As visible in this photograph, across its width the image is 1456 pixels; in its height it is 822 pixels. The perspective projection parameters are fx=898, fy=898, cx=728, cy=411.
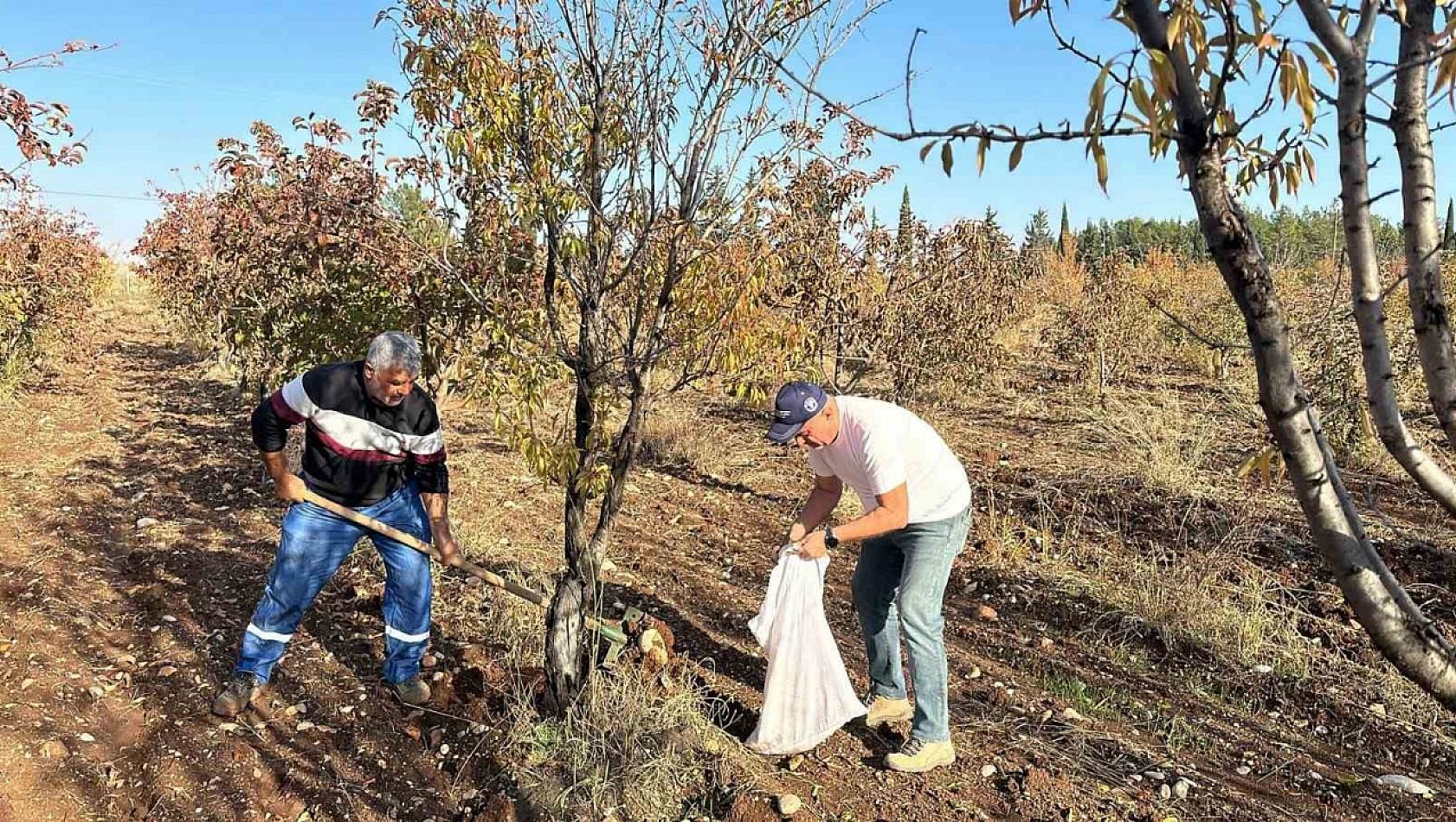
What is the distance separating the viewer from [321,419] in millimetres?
3352

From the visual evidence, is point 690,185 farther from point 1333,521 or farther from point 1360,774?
point 1360,774

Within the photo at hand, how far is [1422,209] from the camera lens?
1.25 m

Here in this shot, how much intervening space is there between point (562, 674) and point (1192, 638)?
9.62ft

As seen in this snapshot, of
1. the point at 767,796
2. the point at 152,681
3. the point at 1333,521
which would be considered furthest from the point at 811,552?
the point at 152,681

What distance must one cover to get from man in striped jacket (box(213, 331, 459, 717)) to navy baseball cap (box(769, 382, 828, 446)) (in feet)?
4.42

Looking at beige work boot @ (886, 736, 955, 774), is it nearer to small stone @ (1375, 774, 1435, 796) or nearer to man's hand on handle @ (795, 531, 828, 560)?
man's hand on handle @ (795, 531, 828, 560)

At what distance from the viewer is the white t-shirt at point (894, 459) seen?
2.99 metres

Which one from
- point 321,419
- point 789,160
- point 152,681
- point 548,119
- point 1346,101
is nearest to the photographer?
point 1346,101

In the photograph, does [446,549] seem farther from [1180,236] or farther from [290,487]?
[1180,236]

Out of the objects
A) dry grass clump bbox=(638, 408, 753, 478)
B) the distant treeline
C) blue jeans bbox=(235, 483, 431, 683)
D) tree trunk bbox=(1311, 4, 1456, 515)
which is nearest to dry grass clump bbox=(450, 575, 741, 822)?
blue jeans bbox=(235, 483, 431, 683)

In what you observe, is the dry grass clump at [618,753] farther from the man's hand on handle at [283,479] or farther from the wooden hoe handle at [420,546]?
the man's hand on handle at [283,479]

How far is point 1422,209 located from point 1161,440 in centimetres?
696

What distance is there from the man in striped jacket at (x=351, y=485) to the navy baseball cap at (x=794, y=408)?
135 cm

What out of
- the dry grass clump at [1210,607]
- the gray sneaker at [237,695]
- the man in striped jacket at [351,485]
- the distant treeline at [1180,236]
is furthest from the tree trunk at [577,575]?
the distant treeline at [1180,236]
